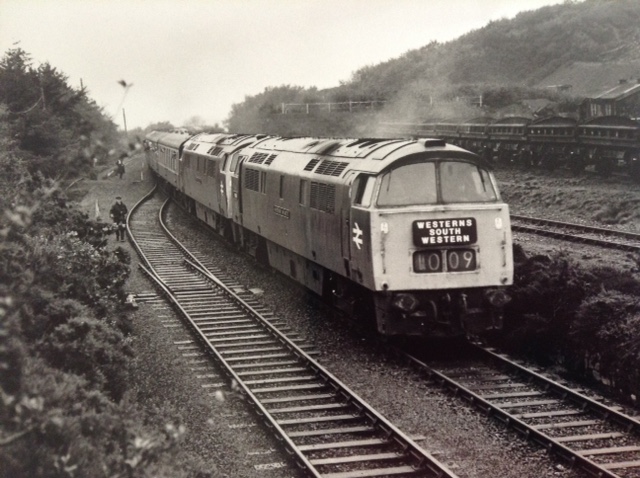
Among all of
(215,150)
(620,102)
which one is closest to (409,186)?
(215,150)

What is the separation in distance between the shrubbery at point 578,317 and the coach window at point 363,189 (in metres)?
3.52

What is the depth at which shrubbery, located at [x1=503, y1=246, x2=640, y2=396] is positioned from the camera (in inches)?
415

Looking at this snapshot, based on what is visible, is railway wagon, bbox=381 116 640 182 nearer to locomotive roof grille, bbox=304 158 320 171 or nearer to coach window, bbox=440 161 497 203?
locomotive roof grille, bbox=304 158 320 171

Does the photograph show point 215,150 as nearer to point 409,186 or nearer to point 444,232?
point 409,186

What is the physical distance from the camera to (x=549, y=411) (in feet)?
30.5

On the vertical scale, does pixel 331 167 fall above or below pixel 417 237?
above

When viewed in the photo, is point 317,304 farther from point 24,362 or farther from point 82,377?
point 24,362

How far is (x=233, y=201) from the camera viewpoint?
2069 cm

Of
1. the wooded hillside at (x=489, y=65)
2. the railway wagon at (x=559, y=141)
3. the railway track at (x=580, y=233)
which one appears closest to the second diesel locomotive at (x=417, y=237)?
the railway track at (x=580, y=233)

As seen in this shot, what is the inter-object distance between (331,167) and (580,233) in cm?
734

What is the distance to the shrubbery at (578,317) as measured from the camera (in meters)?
10.5

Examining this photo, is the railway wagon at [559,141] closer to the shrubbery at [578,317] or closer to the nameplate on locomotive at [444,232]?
the shrubbery at [578,317]

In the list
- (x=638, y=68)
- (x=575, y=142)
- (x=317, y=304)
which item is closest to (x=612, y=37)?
(x=638, y=68)

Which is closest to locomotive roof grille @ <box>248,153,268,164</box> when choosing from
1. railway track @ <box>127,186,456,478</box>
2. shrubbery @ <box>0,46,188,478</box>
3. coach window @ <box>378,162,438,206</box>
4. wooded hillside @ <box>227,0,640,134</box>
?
railway track @ <box>127,186,456,478</box>
